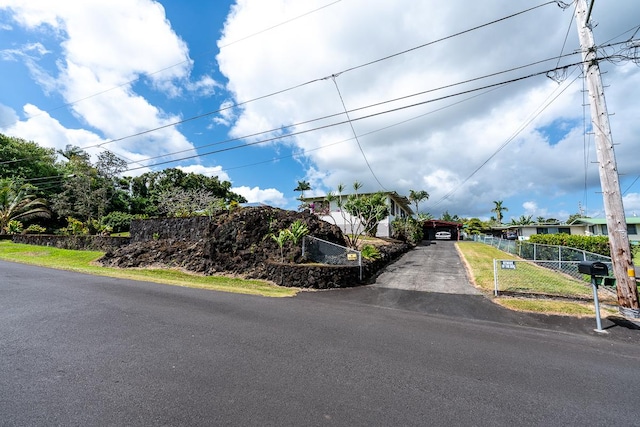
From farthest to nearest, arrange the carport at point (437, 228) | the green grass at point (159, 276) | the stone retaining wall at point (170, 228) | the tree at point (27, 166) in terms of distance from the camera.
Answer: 1. the carport at point (437, 228)
2. the tree at point (27, 166)
3. the stone retaining wall at point (170, 228)
4. the green grass at point (159, 276)

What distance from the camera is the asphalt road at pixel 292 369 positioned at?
2676 millimetres

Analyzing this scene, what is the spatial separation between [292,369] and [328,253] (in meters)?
7.85

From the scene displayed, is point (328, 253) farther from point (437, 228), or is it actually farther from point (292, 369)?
point (437, 228)

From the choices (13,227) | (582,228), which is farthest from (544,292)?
(582,228)

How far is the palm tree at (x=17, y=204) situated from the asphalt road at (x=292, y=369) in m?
27.3

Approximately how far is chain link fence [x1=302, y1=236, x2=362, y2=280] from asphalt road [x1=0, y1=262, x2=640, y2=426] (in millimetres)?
4442

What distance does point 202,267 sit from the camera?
486 inches

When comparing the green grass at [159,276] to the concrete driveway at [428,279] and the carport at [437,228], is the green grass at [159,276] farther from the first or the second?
the carport at [437,228]

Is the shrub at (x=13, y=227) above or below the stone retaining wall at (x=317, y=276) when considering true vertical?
above

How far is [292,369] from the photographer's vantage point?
3555mm

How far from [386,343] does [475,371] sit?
4.45ft

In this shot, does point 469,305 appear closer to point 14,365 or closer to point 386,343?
point 386,343

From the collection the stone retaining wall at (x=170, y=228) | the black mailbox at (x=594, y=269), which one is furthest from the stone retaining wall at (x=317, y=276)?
the stone retaining wall at (x=170, y=228)

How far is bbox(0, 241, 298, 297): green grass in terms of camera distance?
9.28m
